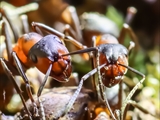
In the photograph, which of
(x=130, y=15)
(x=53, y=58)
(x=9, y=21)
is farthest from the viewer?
(x=130, y=15)

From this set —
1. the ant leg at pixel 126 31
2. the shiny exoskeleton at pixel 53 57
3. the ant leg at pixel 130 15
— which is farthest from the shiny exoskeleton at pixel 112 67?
the ant leg at pixel 130 15

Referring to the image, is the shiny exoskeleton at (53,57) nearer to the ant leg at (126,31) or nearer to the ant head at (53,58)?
the ant head at (53,58)

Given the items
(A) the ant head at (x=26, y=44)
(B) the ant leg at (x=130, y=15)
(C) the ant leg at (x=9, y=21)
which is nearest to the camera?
(A) the ant head at (x=26, y=44)

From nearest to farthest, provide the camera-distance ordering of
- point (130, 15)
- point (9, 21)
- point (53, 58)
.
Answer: point (53, 58) < point (9, 21) < point (130, 15)

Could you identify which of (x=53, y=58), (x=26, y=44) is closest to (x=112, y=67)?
(x=53, y=58)

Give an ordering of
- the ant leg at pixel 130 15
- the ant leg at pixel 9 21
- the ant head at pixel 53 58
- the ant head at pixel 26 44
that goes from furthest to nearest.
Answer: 1. the ant leg at pixel 130 15
2. the ant leg at pixel 9 21
3. the ant head at pixel 26 44
4. the ant head at pixel 53 58

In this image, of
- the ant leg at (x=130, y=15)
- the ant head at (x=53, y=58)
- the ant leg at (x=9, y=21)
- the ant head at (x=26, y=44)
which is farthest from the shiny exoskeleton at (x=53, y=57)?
the ant leg at (x=130, y=15)

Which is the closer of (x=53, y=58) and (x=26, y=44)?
(x=53, y=58)

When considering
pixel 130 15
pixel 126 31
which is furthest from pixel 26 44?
pixel 130 15

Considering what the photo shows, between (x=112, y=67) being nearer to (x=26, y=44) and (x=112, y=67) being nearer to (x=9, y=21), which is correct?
(x=26, y=44)

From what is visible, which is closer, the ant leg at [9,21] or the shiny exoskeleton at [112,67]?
the shiny exoskeleton at [112,67]

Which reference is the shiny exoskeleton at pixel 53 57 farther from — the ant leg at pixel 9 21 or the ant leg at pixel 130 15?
the ant leg at pixel 130 15

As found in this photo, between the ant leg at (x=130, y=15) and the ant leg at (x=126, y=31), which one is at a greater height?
the ant leg at (x=130, y=15)

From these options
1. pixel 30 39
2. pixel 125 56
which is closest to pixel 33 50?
pixel 30 39
